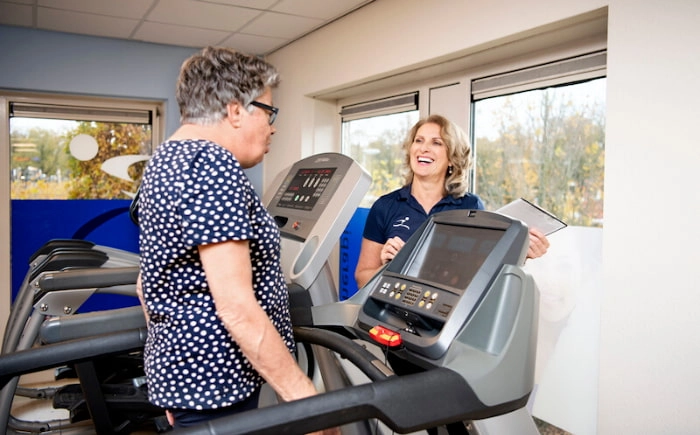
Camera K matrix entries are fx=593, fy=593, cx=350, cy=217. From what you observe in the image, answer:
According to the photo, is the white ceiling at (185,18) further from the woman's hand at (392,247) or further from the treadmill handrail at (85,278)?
the woman's hand at (392,247)

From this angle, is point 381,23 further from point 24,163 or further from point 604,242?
point 24,163

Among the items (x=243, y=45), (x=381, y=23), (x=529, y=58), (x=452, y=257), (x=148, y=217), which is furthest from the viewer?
(x=243, y=45)

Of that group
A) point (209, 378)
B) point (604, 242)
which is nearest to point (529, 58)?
point (604, 242)

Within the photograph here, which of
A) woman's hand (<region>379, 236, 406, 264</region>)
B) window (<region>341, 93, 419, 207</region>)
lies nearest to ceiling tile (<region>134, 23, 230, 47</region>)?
window (<region>341, 93, 419, 207</region>)

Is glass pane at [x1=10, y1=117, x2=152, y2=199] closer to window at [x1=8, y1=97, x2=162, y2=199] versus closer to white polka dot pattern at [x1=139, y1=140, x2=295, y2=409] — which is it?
window at [x1=8, y1=97, x2=162, y2=199]

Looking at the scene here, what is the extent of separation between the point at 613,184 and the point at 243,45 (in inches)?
118

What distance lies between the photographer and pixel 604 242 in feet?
6.44

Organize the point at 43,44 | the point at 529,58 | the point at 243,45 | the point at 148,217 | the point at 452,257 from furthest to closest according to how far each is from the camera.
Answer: the point at 243,45
the point at 43,44
the point at 529,58
the point at 452,257
the point at 148,217

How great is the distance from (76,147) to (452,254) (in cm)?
360

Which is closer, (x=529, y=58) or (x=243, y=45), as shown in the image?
(x=529, y=58)

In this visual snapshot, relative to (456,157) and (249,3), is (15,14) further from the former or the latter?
Result: (456,157)

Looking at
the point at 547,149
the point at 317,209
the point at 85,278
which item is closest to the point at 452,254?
the point at 317,209

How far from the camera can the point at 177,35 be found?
3965 millimetres

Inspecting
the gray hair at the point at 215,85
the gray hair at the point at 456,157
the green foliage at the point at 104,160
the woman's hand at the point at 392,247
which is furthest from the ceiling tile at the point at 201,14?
the gray hair at the point at 215,85
